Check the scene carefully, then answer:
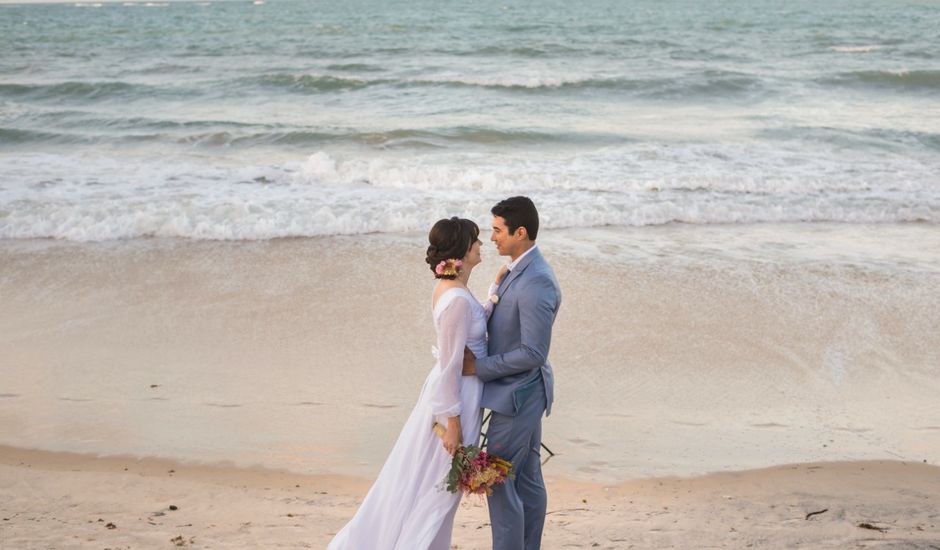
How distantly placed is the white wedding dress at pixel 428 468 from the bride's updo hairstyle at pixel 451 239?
0.44 ft

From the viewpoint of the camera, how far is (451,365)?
3.72 meters

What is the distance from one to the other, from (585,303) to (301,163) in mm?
6971

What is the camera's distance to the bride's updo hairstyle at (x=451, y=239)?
3723 millimetres

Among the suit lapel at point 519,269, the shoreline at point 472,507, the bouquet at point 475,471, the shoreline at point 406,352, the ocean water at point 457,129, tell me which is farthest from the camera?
the ocean water at point 457,129

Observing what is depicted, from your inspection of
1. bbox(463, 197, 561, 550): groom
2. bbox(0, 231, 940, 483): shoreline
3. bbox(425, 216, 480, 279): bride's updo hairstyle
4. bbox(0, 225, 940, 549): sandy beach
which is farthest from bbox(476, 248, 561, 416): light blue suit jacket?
bbox(0, 231, 940, 483): shoreline

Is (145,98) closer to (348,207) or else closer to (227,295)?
(348,207)

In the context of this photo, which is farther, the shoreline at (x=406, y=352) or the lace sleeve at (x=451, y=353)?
the shoreline at (x=406, y=352)

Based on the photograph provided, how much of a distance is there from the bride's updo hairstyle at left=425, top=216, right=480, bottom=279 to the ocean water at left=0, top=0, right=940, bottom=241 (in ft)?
22.6

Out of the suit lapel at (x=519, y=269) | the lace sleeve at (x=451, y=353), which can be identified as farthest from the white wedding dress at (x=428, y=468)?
the suit lapel at (x=519, y=269)

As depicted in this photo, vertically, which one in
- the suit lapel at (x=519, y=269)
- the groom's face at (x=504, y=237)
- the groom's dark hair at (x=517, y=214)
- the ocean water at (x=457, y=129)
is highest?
the groom's dark hair at (x=517, y=214)

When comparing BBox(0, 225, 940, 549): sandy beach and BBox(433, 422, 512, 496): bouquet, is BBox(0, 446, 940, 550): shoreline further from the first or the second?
BBox(433, 422, 512, 496): bouquet

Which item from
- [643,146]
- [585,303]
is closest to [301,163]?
[643,146]

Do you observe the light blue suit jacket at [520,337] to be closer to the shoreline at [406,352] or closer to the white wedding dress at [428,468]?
the white wedding dress at [428,468]

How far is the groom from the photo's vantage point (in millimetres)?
3721
